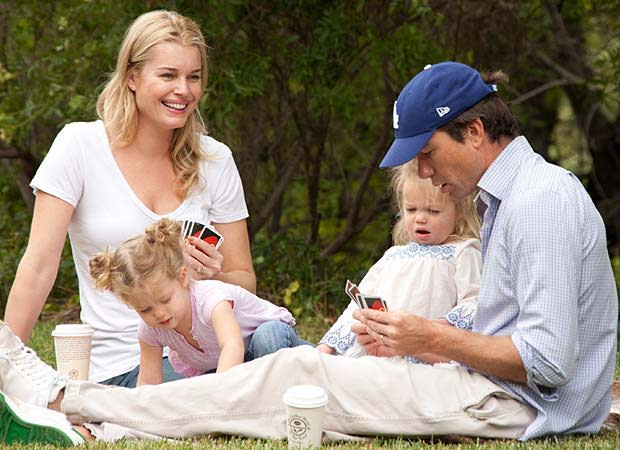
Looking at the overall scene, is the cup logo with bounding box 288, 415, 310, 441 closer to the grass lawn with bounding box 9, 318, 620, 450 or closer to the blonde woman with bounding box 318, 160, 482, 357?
the grass lawn with bounding box 9, 318, 620, 450

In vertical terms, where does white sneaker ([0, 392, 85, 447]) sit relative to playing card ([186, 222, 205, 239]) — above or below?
below

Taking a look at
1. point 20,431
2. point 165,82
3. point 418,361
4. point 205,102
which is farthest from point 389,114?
point 20,431

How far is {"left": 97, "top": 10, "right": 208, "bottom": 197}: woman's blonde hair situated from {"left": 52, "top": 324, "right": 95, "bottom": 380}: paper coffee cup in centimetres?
79

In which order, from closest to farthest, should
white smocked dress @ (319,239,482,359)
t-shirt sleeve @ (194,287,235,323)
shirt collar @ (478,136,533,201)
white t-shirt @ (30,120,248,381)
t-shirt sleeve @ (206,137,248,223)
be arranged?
shirt collar @ (478,136,533,201) → t-shirt sleeve @ (194,287,235,323) → white smocked dress @ (319,239,482,359) → white t-shirt @ (30,120,248,381) → t-shirt sleeve @ (206,137,248,223)

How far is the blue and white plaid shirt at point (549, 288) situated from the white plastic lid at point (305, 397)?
62 cm

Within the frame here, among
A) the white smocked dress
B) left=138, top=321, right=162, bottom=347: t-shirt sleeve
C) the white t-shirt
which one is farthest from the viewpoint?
the white t-shirt

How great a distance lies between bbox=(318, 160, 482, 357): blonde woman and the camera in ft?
14.7

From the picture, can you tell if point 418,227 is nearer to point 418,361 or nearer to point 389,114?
point 418,361

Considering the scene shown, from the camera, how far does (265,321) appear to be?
450cm

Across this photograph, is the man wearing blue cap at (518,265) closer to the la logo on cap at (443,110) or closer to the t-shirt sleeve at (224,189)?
the la logo on cap at (443,110)

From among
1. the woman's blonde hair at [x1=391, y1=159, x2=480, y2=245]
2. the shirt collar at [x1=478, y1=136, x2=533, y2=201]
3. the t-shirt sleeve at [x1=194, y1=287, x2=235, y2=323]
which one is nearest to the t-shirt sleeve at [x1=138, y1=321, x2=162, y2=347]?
the t-shirt sleeve at [x1=194, y1=287, x2=235, y2=323]

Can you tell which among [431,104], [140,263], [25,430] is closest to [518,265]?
[431,104]

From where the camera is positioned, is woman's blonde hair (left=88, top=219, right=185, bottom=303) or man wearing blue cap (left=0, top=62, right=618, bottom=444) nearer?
man wearing blue cap (left=0, top=62, right=618, bottom=444)

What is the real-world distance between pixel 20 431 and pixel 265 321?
3.89 ft
